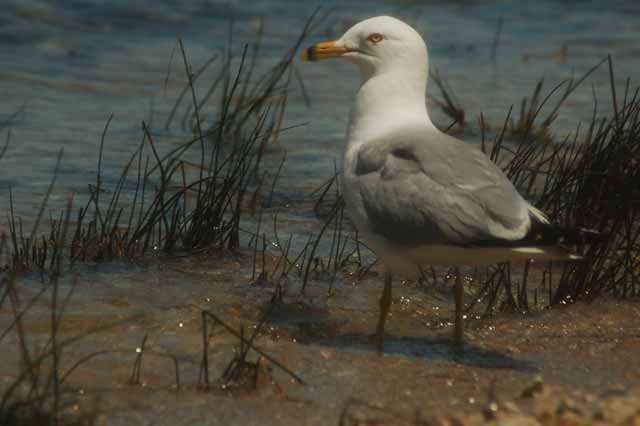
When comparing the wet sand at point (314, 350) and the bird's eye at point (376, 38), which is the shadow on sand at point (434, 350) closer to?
the wet sand at point (314, 350)

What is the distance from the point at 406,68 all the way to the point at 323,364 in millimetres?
1441

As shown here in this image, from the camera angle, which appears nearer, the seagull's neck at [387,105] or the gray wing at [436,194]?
the gray wing at [436,194]

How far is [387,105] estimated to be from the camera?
5195 millimetres

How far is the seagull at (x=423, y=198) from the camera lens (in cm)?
438

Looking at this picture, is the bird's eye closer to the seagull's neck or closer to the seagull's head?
the seagull's head

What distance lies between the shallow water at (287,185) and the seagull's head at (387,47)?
99 cm

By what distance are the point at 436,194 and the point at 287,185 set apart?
317cm

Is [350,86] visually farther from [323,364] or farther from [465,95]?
[323,364]

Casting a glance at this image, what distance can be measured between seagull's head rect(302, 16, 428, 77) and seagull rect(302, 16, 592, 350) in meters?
0.02

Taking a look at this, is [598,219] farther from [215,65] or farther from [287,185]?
[215,65]

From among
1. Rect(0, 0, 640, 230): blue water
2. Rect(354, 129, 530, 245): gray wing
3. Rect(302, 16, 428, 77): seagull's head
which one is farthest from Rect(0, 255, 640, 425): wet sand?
Rect(0, 0, 640, 230): blue water

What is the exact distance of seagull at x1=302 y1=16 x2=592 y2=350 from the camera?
4.38 m

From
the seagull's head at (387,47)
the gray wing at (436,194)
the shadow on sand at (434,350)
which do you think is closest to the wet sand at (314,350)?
the shadow on sand at (434,350)

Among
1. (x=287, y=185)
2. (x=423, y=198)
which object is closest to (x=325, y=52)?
(x=423, y=198)
